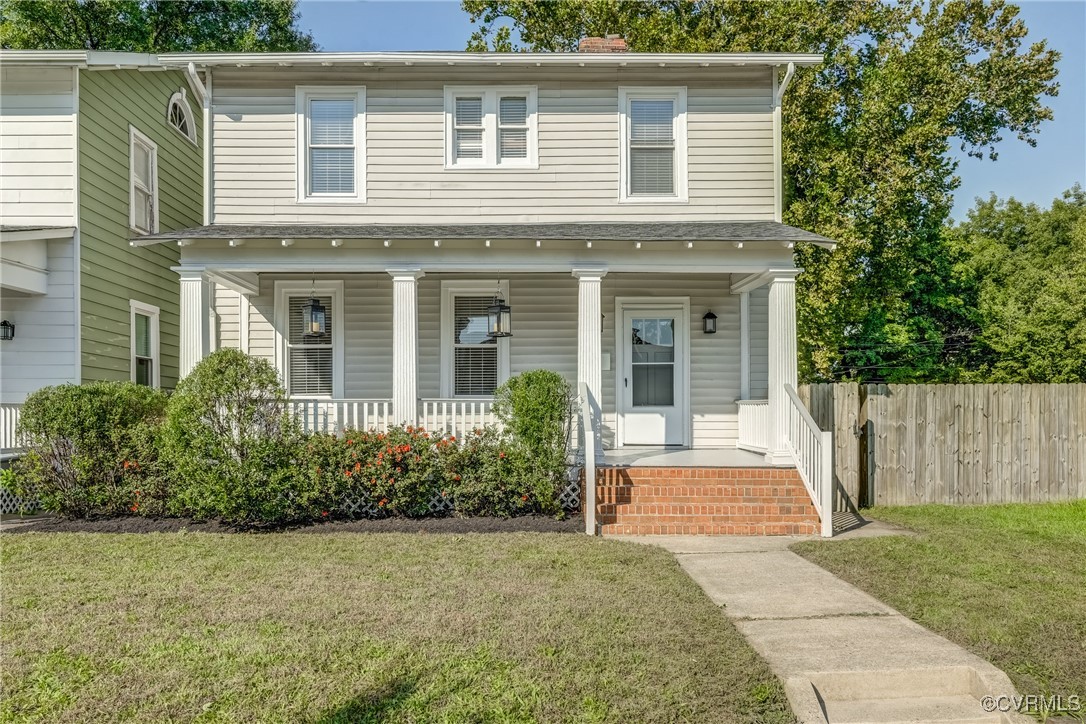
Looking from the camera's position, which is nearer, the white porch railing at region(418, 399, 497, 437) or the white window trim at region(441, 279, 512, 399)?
the white porch railing at region(418, 399, 497, 437)

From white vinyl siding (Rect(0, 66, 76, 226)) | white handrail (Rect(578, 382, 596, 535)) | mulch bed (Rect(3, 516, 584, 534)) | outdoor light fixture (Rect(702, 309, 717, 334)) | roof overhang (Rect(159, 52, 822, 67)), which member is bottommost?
mulch bed (Rect(3, 516, 584, 534))

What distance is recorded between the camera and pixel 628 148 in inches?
386

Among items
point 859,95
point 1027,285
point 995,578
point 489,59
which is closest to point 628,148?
point 489,59

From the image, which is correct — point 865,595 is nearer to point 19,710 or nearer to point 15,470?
point 19,710

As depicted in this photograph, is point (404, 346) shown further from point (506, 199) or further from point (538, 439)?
point (506, 199)

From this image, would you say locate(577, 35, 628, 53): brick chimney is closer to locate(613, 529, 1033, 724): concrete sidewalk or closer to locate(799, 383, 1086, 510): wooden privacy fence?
locate(799, 383, 1086, 510): wooden privacy fence

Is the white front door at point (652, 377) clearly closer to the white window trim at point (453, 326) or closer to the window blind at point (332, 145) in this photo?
the white window trim at point (453, 326)

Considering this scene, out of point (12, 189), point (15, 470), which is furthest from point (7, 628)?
point (12, 189)

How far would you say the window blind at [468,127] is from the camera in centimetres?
979

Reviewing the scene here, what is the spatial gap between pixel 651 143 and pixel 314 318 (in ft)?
17.5

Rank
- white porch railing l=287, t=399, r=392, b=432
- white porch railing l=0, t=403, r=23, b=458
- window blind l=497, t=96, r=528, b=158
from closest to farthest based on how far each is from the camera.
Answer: white porch railing l=287, t=399, r=392, b=432, white porch railing l=0, t=403, r=23, b=458, window blind l=497, t=96, r=528, b=158

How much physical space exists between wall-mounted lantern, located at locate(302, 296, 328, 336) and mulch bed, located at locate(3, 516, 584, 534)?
283cm

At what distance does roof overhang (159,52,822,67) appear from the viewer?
9219mm

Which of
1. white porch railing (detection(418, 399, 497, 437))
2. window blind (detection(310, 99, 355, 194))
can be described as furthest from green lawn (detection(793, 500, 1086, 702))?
window blind (detection(310, 99, 355, 194))
